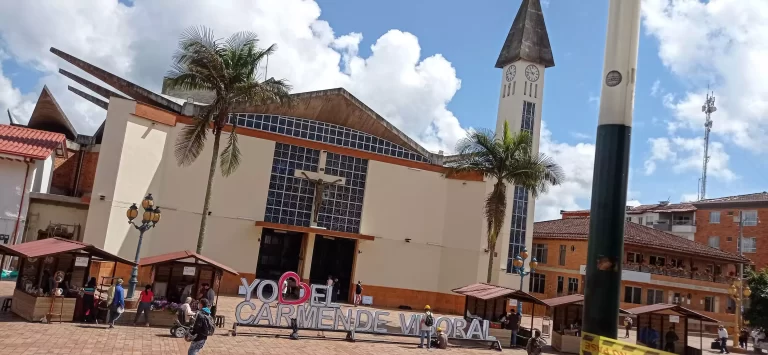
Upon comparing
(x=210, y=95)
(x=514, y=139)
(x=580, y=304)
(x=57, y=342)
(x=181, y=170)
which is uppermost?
(x=210, y=95)

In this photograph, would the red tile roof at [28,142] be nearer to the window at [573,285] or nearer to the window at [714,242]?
the window at [573,285]

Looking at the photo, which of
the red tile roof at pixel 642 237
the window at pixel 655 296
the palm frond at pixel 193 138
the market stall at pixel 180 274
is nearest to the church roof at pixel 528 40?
the red tile roof at pixel 642 237

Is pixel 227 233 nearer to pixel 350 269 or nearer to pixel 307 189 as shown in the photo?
pixel 307 189

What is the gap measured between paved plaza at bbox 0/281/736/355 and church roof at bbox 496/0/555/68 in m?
21.8

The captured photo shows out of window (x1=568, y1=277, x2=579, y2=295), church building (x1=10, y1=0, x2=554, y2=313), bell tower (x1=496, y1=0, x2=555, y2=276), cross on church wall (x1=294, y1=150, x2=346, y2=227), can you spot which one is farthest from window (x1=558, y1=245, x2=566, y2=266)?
cross on church wall (x1=294, y1=150, x2=346, y2=227)

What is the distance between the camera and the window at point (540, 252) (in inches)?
1639

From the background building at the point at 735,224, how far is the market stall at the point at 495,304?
3312 centimetres

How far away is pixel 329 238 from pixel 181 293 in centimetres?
1414

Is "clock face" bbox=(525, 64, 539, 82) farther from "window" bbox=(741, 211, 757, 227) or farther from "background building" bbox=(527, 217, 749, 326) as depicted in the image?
"window" bbox=(741, 211, 757, 227)

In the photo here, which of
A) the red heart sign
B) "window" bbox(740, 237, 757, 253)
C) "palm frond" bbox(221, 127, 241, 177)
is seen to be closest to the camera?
the red heart sign

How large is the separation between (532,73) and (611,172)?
87.7ft

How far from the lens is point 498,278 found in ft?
109

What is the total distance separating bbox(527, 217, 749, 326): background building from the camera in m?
37.8

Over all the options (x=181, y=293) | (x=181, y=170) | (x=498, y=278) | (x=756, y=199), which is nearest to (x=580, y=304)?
(x=498, y=278)
